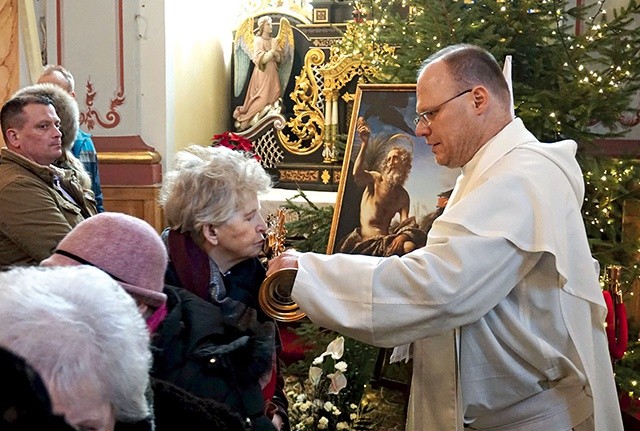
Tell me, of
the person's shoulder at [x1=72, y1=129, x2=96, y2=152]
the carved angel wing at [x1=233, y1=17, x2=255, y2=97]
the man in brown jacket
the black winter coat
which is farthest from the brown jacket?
the carved angel wing at [x1=233, y1=17, x2=255, y2=97]

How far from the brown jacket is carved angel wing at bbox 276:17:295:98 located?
4.55m

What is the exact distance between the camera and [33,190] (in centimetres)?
337

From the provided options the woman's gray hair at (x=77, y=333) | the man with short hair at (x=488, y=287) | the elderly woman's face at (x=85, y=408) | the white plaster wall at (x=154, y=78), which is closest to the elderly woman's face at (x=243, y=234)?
the man with short hair at (x=488, y=287)

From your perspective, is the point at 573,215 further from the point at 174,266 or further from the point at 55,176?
the point at 55,176

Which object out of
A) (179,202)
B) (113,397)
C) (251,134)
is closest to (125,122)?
(251,134)

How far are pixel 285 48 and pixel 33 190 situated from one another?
15.7ft

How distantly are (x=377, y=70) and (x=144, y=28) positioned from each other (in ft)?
10.2

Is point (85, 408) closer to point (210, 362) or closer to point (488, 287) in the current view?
point (210, 362)

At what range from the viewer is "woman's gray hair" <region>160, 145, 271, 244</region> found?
7.43 ft

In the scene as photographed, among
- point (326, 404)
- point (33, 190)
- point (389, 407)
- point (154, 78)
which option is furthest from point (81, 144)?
point (389, 407)

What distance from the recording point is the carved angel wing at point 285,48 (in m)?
7.73

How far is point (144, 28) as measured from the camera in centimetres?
688

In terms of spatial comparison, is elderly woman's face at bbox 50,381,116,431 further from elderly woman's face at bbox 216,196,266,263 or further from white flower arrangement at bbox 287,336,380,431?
white flower arrangement at bbox 287,336,380,431

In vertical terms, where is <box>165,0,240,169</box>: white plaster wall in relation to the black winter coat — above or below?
above
